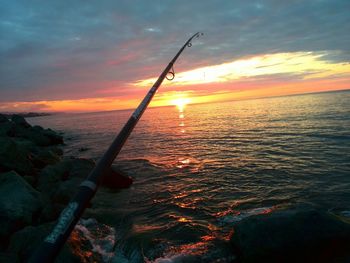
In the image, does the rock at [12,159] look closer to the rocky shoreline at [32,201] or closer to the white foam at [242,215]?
the rocky shoreline at [32,201]

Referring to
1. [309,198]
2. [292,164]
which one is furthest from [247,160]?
[309,198]

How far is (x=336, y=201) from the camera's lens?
27.7ft

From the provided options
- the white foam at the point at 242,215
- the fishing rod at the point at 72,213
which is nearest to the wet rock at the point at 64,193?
the white foam at the point at 242,215

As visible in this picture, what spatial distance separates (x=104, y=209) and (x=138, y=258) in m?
3.55

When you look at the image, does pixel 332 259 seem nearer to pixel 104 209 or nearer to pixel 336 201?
pixel 336 201

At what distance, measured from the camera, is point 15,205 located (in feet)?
23.1

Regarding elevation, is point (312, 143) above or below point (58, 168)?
below

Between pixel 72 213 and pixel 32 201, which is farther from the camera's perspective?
pixel 32 201

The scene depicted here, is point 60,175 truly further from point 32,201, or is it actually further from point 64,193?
point 32,201

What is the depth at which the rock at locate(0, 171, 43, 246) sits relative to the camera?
6711 mm

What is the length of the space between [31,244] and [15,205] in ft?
7.97

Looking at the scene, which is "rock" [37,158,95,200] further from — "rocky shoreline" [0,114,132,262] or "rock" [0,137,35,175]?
"rock" [0,137,35,175]

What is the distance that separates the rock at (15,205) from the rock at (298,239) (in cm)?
603

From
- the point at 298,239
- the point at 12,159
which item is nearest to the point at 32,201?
the point at 12,159
